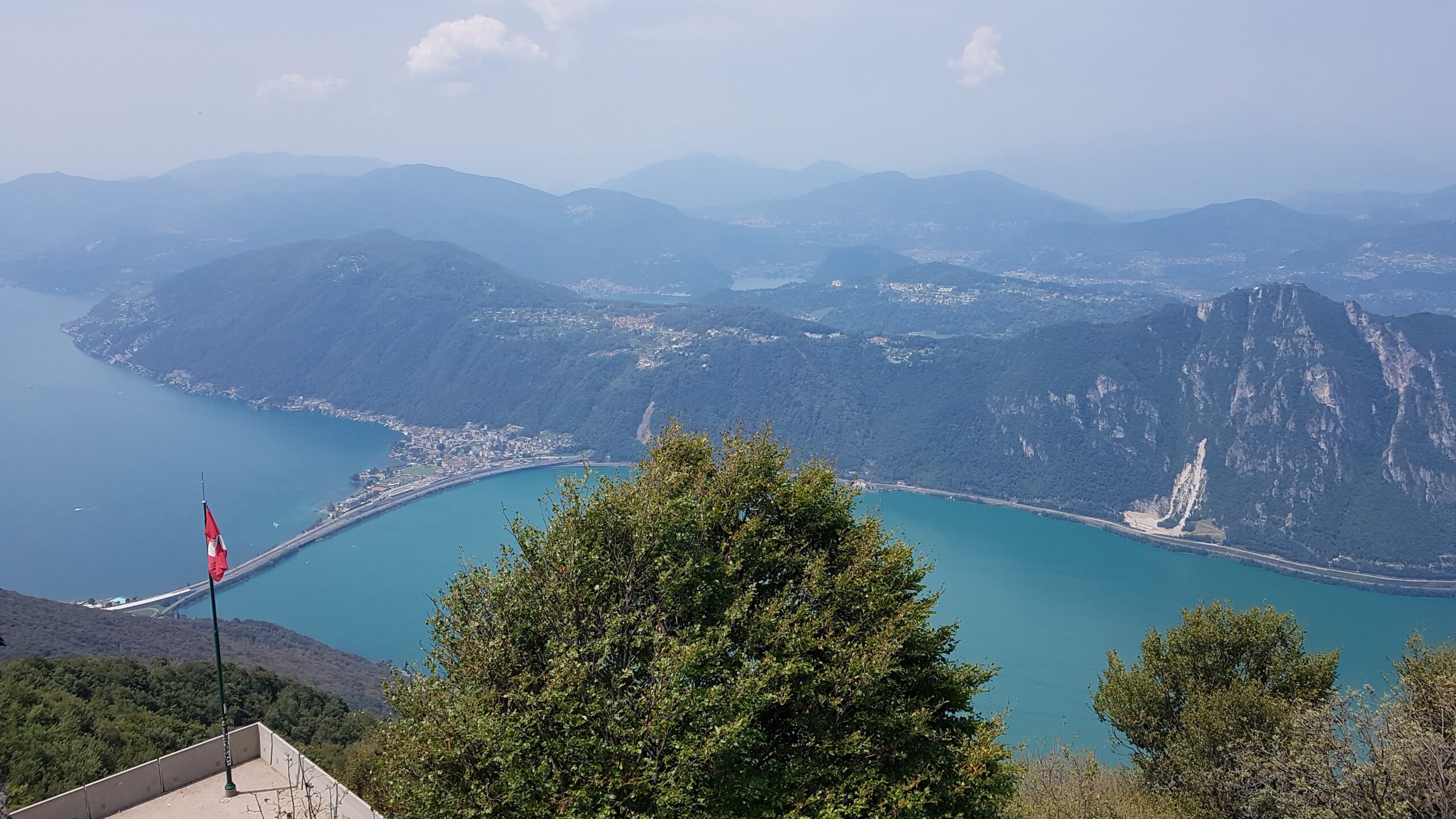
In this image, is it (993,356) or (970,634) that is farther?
(993,356)

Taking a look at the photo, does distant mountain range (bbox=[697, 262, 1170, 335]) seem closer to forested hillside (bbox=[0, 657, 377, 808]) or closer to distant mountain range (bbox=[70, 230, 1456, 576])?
distant mountain range (bbox=[70, 230, 1456, 576])

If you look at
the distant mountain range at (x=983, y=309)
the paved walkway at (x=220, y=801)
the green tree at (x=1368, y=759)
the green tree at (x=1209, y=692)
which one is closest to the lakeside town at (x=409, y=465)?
the paved walkway at (x=220, y=801)

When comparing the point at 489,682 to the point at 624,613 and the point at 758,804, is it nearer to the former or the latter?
the point at 624,613

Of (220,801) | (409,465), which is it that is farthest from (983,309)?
(220,801)

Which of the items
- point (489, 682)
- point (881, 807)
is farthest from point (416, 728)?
point (881, 807)

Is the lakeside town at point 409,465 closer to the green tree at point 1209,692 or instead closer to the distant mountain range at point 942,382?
the distant mountain range at point 942,382

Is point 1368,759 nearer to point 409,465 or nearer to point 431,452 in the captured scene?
point 409,465

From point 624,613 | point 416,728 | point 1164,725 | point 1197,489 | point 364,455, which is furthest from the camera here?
point 364,455
